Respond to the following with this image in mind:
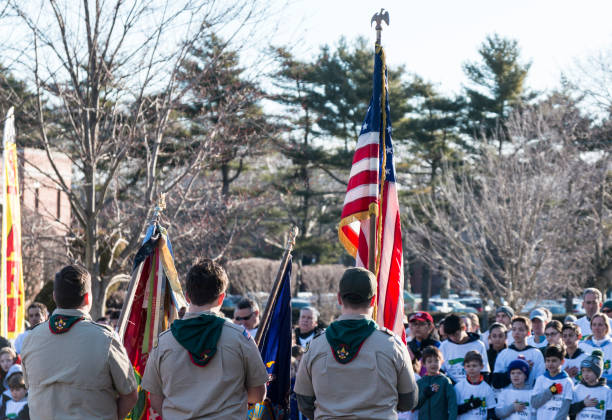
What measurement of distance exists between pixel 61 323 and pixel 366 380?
177 centimetres

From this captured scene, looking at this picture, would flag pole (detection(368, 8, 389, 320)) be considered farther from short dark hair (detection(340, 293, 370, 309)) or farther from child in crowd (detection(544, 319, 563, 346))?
child in crowd (detection(544, 319, 563, 346))

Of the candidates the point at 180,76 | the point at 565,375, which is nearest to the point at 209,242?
the point at 180,76

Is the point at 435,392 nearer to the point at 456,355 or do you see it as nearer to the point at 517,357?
the point at 456,355

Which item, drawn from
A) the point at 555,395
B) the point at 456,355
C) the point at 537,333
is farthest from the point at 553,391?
the point at 537,333

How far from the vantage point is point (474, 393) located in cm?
820

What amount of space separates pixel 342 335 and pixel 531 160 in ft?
77.4

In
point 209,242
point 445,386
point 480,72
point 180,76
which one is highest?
point 480,72

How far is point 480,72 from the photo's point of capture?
3609 centimetres

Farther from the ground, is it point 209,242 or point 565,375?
point 209,242

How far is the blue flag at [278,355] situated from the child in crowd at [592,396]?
11.6 feet

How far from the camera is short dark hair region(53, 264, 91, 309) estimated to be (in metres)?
4.61

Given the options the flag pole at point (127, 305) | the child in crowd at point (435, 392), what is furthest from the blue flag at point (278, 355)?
the child in crowd at point (435, 392)

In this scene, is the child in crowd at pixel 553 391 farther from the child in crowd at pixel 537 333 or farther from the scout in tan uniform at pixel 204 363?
the scout in tan uniform at pixel 204 363

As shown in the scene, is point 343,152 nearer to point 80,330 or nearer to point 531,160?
point 531,160
